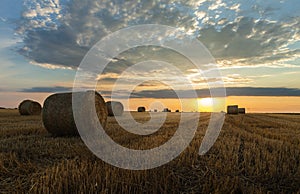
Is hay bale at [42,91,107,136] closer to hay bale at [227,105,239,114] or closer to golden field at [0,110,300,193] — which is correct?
golden field at [0,110,300,193]

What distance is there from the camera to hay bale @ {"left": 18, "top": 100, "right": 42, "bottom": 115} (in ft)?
72.2

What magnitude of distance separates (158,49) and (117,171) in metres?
9.40

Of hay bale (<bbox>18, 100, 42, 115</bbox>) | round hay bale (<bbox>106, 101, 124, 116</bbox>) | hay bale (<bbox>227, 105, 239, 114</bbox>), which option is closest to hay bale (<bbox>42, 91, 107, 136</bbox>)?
hay bale (<bbox>18, 100, 42, 115</bbox>)

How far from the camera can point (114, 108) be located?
1003 inches

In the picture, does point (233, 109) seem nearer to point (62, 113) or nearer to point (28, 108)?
point (28, 108)

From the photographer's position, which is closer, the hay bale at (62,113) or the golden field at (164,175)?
the golden field at (164,175)

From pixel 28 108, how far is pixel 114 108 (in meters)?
7.55

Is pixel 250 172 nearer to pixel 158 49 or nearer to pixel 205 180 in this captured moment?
pixel 205 180

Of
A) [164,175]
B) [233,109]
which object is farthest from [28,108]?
[233,109]

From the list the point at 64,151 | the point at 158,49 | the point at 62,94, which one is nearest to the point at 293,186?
the point at 64,151

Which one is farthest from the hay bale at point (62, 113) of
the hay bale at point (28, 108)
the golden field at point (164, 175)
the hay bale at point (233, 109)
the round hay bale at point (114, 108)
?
the hay bale at point (233, 109)

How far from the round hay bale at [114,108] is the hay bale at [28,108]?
6231 mm

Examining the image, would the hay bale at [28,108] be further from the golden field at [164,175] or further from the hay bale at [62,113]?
the golden field at [164,175]

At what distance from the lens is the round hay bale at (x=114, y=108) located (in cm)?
2485
